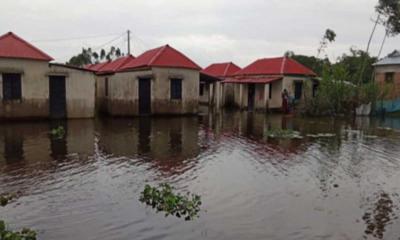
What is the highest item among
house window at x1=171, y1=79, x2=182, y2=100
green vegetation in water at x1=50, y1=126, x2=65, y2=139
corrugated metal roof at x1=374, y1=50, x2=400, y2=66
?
corrugated metal roof at x1=374, y1=50, x2=400, y2=66

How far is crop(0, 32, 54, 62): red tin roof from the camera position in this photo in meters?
20.4

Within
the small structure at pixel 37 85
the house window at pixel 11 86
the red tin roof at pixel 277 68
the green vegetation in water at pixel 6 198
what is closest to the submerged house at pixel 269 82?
the red tin roof at pixel 277 68

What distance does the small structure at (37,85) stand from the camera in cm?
2055

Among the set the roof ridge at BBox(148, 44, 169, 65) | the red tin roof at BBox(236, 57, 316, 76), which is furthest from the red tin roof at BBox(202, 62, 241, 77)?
the roof ridge at BBox(148, 44, 169, 65)

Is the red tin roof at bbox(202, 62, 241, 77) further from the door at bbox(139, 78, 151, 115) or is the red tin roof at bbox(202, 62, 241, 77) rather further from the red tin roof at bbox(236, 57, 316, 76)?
the door at bbox(139, 78, 151, 115)

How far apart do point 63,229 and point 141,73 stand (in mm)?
19479

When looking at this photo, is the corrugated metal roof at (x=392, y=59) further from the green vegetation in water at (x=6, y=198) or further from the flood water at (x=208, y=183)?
the green vegetation in water at (x=6, y=198)

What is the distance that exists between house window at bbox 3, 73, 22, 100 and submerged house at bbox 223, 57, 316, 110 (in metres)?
17.6

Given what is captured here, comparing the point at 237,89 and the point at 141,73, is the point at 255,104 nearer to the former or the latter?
the point at 237,89

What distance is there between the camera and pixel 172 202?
7.39 m

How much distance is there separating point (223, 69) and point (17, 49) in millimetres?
22891

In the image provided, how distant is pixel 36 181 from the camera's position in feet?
29.8

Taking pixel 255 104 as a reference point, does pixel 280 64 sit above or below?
above

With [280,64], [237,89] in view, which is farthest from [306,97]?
[237,89]
